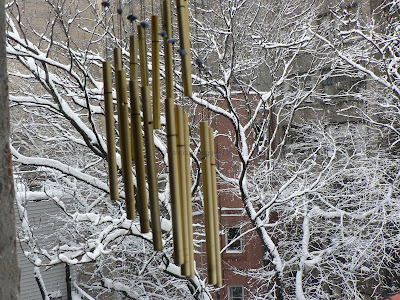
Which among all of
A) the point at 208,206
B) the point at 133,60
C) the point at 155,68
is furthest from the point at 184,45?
the point at 208,206

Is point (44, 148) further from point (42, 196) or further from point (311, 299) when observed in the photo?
point (311, 299)

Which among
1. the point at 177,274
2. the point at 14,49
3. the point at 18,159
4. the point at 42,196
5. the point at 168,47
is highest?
the point at 14,49

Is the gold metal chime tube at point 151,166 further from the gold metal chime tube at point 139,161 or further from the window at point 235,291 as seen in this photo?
the window at point 235,291

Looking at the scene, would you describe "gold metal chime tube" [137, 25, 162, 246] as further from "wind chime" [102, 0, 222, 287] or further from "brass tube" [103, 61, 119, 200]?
"brass tube" [103, 61, 119, 200]

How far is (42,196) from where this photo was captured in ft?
39.4

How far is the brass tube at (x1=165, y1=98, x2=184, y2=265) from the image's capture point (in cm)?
266

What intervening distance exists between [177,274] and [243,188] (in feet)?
6.47

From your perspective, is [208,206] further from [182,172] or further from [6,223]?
[6,223]

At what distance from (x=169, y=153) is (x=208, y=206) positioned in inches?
17.8

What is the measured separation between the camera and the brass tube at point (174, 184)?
2.66 meters

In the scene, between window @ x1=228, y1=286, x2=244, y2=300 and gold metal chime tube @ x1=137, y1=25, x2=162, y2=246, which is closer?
gold metal chime tube @ x1=137, y1=25, x2=162, y2=246

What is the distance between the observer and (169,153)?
107 inches

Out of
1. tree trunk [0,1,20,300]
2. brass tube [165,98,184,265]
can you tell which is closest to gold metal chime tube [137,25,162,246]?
brass tube [165,98,184,265]

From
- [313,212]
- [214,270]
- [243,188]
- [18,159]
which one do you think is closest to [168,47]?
[214,270]
